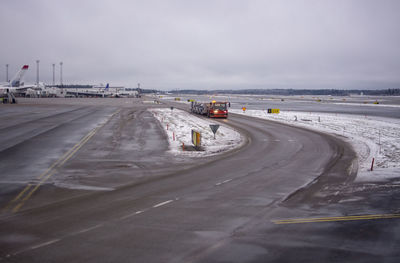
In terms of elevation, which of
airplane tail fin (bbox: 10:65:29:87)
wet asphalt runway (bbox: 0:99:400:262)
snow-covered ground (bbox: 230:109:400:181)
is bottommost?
wet asphalt runway (bbox: 0:99:400:262)

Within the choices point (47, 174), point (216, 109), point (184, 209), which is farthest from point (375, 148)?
point (216, 109)

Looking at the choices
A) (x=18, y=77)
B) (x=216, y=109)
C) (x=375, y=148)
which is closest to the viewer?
(x=375, y=148)

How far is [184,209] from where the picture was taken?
11266mm

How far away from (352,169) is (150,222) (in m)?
12.2

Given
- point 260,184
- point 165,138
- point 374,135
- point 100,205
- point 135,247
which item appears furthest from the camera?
point 374,135

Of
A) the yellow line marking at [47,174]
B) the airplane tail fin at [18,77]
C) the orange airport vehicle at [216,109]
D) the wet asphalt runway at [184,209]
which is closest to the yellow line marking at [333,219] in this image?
the wet asphalt runway at [184,209]

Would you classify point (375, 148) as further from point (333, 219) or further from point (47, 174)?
point (47, 174)

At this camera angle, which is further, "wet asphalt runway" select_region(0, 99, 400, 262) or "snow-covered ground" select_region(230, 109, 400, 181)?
"snow-covered ground" select_region(230, 109, 400, 181)

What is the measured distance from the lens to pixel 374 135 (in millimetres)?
32281

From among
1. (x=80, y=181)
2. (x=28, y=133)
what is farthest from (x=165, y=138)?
(x=80, y=181)

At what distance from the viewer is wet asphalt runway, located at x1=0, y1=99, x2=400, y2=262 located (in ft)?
A: 26.3

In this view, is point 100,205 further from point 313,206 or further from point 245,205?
point 313,206

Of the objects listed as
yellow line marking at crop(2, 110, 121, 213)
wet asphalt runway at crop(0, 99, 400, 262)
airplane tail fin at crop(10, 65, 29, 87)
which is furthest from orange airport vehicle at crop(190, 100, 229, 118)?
airplane tail fin at crop(10, 65, 29, 87)

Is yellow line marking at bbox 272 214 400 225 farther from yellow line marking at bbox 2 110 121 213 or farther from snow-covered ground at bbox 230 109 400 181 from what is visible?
yellow line marking at bbox 2 110 121 213
